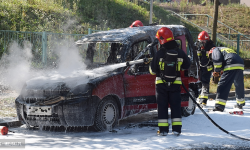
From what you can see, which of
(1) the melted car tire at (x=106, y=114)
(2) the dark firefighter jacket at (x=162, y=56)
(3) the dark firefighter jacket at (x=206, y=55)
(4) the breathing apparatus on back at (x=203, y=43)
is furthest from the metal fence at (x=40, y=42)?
(2) the dark firefighter jacket at (x=162, y=56)

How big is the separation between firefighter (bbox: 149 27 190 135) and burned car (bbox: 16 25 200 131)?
0.66 meters

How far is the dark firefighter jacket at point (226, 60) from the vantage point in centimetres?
900

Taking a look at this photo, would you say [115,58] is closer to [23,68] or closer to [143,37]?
[143,37]

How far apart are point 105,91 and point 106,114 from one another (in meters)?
0.44

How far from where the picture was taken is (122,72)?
7.12 metres

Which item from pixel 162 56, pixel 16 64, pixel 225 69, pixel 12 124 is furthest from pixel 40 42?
pixel 162 56

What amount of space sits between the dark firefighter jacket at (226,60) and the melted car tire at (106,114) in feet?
10.5

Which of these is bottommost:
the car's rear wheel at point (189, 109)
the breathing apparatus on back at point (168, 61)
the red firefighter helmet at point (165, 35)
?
the car's rear wheel at point (189, 109)

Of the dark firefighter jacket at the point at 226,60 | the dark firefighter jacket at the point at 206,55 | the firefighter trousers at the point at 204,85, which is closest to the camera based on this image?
the dark firefighter jacket at the point at 226,60

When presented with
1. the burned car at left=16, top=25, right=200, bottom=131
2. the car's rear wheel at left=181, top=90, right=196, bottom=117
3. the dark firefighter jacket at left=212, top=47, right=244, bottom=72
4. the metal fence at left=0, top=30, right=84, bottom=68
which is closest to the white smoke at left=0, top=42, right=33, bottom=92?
the metal fence at left=0, top=30, right=84, bottom=68

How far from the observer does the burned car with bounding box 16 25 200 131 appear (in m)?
6.43

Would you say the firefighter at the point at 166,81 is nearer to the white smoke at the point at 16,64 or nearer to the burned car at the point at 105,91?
the burned car at the point at 105,91

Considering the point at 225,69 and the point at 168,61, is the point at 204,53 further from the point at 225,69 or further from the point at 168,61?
the point at 168,61

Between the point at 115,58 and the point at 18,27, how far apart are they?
9.58 m
